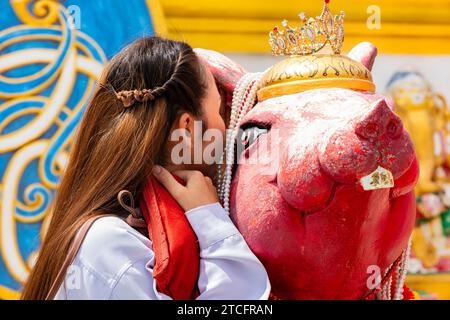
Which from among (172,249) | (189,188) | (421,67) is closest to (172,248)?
(172,249)

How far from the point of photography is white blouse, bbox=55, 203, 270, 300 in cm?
98

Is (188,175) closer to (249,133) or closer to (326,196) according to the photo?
(249,133)

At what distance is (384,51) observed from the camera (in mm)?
2363

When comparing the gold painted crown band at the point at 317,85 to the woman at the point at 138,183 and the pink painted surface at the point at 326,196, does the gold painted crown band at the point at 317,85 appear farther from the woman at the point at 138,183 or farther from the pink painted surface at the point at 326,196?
the woman at the point at 138,183

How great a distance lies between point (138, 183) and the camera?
3.53 feet

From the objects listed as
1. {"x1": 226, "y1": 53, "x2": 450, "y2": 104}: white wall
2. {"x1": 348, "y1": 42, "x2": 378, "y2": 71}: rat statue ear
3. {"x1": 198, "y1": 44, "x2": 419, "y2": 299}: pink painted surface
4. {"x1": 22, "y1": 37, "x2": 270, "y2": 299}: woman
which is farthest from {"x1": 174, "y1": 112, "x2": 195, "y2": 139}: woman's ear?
{"x1": 226, "y1": 53, "x2": 450, "y2": 104}: white wall

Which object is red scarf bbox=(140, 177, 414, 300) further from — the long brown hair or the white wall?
the white wall

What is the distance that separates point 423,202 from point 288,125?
149cm

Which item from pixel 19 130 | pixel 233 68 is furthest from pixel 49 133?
pixel 233 68

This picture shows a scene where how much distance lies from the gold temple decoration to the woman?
119mm

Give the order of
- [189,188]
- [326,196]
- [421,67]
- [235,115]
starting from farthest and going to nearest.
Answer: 1. [421,67]
2. [235,115]
3. [189,188]
4. [326,196]

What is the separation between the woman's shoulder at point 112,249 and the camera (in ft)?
3.31

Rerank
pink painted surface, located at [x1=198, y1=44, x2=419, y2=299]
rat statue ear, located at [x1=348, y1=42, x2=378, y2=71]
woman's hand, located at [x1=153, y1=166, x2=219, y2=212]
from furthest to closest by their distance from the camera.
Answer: rat statue ear, located at [x1=348, y1=42, x2=378, y2=71], woman's hand, located at [x1=153, y1=166, x2=219, y2=212], pink painted surface, located at [x1=198, y1=44, x2=419, y2=299]

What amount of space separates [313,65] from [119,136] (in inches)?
12.8
